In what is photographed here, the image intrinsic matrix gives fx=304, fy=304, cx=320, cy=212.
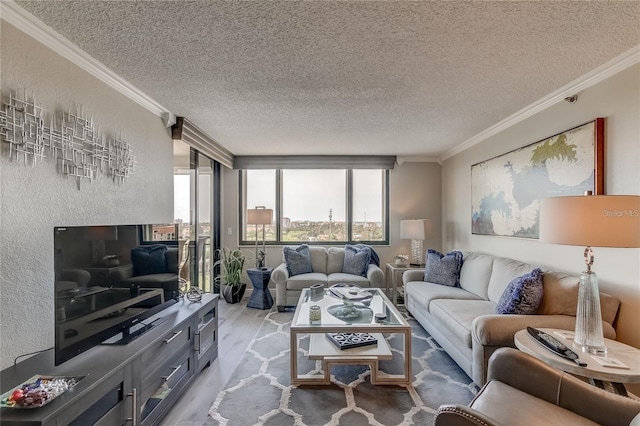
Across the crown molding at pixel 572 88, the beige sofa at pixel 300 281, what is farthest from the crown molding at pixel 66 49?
the crown molding at pixel 572 88

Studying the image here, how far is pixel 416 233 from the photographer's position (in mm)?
4562

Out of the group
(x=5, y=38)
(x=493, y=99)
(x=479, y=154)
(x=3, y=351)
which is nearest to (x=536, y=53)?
(x=493, y=99)

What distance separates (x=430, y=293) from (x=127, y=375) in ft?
9.31

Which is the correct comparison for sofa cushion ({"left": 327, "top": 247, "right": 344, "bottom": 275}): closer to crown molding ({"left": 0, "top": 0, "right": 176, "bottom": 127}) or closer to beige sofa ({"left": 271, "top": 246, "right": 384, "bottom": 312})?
beige sofa ({"left": 271, "top": 246, "right": 384, "bottom": 312})

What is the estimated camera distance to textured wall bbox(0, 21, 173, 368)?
1.51 meters

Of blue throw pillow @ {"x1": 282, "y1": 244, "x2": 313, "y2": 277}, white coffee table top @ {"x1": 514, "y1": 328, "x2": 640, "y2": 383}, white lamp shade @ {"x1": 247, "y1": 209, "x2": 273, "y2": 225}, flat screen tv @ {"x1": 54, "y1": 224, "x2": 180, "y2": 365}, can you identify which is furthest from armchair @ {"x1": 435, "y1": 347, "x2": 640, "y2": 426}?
white lamp shade @ {"x1": 247, "y1": 209, "x2": 273, "y2": 225}

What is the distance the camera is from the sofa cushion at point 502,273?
9.37 feet

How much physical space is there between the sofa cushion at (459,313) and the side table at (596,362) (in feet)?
1.78

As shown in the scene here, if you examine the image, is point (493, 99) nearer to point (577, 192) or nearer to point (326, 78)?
point (577, 192)

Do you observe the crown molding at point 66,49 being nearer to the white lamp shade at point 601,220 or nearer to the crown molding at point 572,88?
the white lamp shade at point 601,220

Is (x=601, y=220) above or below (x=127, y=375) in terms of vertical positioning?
above

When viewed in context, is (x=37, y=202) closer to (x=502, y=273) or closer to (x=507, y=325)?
(x=507, y=325)

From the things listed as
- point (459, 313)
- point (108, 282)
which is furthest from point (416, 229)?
point (108, 282)

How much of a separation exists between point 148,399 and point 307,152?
377cm
